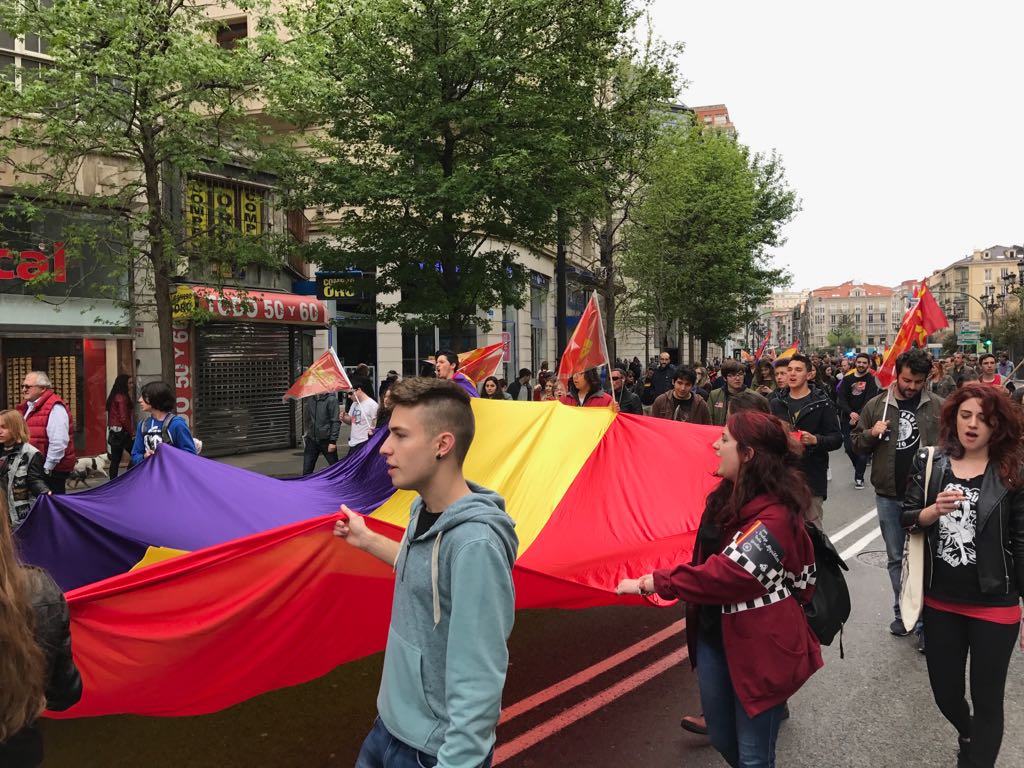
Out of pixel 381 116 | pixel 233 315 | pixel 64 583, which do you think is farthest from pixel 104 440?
pixel 64 583

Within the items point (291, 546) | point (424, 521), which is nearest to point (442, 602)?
point (424, 521)

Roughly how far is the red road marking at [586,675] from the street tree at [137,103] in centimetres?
904

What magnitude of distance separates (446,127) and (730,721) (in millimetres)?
12136

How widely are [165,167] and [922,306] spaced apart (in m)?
11.6

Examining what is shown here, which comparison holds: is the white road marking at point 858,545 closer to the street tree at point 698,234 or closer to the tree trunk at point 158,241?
the tree trunk at point 158,241

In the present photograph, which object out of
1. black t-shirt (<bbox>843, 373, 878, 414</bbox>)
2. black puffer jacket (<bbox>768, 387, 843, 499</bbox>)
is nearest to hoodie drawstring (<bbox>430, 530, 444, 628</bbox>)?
black puffer jacket (<bbox>768, 387, 843, 499</bbox>)

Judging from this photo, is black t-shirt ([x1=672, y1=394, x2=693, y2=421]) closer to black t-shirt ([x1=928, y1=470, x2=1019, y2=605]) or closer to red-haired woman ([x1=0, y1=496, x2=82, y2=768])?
black t-shirt ([x1=928, y1=470, x2=1019, y2=605])

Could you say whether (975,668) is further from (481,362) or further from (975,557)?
(481,362)

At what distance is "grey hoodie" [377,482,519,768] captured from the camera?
6.53 ft

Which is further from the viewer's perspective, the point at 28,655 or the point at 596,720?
the point at 596,720

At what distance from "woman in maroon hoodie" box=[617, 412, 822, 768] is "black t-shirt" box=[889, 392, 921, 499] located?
3.01 metres

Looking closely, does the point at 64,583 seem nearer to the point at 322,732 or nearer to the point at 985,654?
the point at 322,732

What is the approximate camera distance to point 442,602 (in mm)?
2131

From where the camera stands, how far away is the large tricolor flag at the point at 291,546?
11.0 ft
